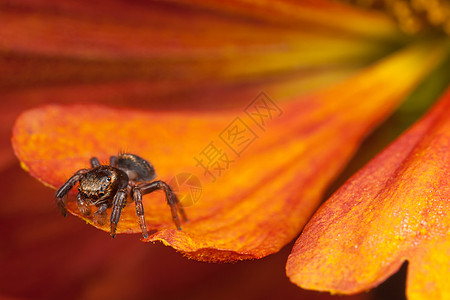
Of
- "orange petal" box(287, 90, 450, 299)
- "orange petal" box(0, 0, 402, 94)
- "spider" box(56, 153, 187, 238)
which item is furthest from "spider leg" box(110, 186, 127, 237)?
"orange petal" box(0, 0, 402, 94)

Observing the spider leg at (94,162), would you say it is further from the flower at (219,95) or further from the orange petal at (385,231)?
the orange petal at (385,231)

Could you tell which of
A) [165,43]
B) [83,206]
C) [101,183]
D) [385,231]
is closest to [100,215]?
[83,206]

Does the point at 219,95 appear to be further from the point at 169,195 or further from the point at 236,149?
the point at 169,195

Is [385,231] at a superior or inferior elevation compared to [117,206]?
inferior

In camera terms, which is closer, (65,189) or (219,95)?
(65,189)

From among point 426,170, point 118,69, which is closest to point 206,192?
point 426,170

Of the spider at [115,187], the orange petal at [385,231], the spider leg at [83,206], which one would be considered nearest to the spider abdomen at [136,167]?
the spider at [115,187]

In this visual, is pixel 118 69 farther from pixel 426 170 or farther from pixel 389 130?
pixel 426 170
